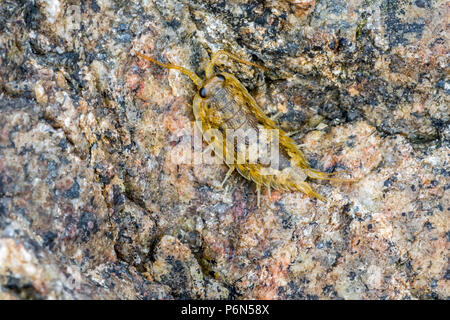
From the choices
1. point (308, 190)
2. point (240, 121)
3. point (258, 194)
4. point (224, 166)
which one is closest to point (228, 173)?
point (224, 166)


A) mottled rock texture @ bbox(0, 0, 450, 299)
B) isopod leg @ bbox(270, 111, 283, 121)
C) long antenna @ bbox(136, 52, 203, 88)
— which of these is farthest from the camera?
isopod leg @ bbox(270, 111, 283, 121)

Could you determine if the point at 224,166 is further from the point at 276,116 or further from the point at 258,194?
the point at 276,116

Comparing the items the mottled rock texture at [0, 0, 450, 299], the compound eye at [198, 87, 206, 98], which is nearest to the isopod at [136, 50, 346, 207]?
the compound eye at [198, 87, 206, 98]

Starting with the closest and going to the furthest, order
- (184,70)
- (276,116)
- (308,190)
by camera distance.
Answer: (308,190) → (184,70) → (276,116)

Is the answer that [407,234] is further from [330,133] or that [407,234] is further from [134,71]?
[134,71]

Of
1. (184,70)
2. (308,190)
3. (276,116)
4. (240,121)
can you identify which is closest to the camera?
(308,190)

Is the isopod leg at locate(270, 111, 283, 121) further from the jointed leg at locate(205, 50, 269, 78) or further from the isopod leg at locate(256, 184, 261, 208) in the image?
the isopod leg at locate(256, 184, 261, 208)

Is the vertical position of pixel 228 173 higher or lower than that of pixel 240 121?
lower
